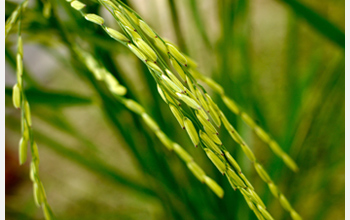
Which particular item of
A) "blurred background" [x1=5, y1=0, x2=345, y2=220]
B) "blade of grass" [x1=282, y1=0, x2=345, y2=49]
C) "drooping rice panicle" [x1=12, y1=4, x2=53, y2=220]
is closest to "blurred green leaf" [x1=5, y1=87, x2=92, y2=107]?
"blurred background" [x1=5, y1=0, x2=345, y2=220]

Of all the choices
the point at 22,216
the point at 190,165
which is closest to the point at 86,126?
the point at 22,216

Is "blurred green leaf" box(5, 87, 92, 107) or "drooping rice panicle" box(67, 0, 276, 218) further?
"blurred green leaf" box(5, 87, 92, 107)

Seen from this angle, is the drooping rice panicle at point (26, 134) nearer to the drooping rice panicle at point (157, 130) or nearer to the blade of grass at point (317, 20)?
the drooping rice panicle at point (157, 130)

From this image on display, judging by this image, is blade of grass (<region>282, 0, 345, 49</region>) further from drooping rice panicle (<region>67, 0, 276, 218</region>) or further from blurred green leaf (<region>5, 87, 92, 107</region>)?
blurred green leaf (<region>5, 87, 92, 107</region>)

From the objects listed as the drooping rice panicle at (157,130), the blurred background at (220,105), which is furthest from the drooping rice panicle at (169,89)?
the blurred background at (220,105)

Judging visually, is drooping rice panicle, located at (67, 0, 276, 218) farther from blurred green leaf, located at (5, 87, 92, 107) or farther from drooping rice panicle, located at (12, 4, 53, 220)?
blurred green leaf, located at (5, 87, 92, 107)

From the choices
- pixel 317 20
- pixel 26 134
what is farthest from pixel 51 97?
pixel 317 20

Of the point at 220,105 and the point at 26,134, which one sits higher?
the point at 26,134

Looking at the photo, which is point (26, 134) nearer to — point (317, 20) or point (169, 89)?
point (169, 89)

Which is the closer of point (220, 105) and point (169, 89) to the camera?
point (169, 89)

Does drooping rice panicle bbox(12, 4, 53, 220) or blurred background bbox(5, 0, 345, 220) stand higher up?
drooping rice panicle bbox(12, 4, 53, 220)

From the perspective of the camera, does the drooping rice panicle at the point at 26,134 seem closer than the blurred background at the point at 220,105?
Yes
